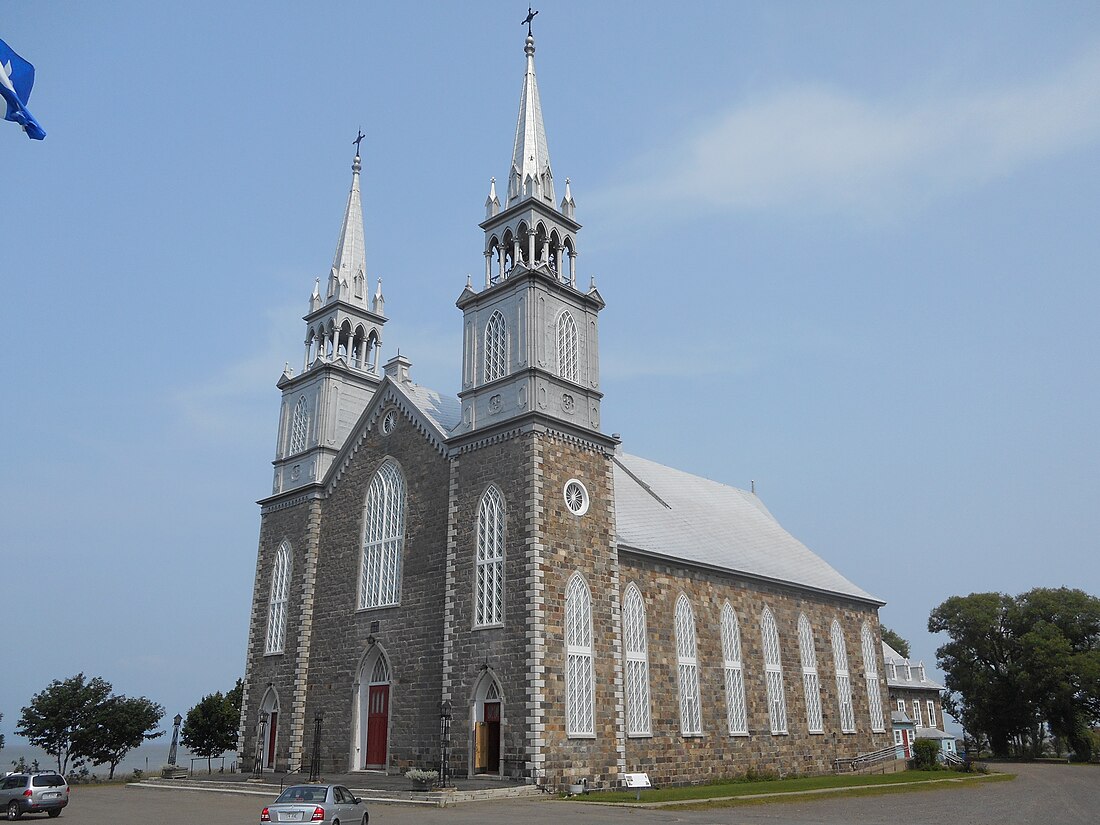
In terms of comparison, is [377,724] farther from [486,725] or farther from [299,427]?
[299,427]

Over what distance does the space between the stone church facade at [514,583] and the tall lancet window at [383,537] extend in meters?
0.13

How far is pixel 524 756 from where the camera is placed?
2628 cm

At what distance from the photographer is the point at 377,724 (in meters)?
32.8

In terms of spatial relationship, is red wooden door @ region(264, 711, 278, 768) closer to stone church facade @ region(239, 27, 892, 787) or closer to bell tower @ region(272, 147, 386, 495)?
stone church facade @ region(239, 27, 892, 787)

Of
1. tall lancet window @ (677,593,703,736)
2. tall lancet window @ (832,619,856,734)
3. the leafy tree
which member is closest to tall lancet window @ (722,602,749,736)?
tall lancet window @ (677,593,703,736)

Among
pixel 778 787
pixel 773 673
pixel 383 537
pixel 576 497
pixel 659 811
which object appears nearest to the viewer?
pixel 659 811

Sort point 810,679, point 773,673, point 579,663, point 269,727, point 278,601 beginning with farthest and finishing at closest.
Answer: point 810,679 → point 773,673 → point 278,601 → point 269,727 → point 579,663

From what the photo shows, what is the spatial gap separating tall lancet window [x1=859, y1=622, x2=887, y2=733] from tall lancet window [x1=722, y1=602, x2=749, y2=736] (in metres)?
12.0

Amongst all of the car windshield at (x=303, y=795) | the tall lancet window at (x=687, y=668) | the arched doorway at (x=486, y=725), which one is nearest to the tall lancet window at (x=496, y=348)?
the arched doorway at (x=486, y=725)

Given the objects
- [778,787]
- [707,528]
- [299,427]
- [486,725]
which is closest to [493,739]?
[486,725]

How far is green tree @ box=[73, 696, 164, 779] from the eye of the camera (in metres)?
42.7

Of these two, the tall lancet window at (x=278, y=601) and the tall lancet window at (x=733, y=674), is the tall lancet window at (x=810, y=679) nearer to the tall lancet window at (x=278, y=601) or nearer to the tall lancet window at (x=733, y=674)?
the tall lancet window at (x=733, y=674)

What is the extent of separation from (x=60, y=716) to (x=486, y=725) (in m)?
25.9

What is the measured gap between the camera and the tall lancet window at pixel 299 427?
134ft
